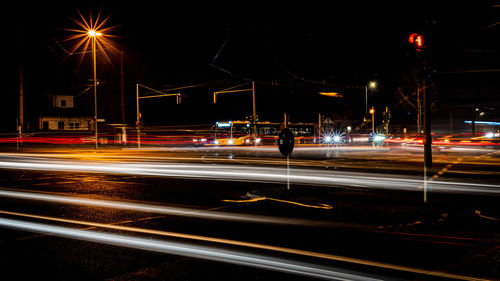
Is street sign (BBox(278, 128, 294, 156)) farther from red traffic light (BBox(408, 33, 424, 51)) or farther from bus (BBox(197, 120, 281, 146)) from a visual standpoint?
bus (BBox(197, 120, 281, 146))

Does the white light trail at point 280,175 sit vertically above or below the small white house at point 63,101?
below

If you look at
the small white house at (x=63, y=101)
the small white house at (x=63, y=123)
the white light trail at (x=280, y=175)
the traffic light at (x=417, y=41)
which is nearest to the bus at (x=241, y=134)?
the small white house at (x=63, y=123)

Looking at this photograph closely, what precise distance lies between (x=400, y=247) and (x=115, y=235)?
417 cm

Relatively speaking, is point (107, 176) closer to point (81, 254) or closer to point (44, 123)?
point (81, 254)

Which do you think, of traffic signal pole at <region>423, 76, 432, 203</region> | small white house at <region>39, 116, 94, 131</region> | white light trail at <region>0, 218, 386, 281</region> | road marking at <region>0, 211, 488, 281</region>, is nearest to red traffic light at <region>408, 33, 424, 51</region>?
traffic signal pole at <region>423, 76, 432, 203</region>

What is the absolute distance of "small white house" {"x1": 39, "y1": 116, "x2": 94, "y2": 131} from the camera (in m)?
56.8

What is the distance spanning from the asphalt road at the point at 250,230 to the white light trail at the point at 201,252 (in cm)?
1

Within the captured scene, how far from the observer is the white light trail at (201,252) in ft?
15.8

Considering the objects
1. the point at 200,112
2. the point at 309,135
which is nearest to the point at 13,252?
the point at 309,135

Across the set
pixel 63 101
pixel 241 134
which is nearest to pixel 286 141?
pixel 241 134

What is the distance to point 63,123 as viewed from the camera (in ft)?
192

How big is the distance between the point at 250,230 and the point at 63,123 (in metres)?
57.2

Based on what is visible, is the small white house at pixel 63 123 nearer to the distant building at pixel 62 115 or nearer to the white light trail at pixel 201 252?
the distant building at pixel 62 115

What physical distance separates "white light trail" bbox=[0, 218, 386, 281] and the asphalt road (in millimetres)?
15
